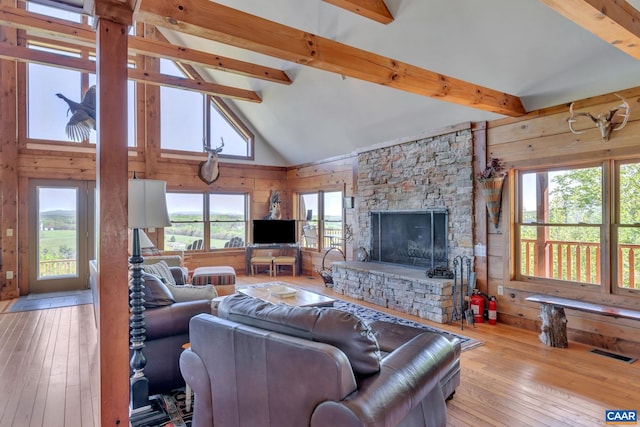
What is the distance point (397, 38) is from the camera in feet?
14.0

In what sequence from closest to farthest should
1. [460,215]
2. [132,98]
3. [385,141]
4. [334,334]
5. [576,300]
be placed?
1. [334,334]
2. [576,300]
3. [460,215]
4. [385,141]
5. [132,98]

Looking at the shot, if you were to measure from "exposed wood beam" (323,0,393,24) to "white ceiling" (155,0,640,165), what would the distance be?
7cm

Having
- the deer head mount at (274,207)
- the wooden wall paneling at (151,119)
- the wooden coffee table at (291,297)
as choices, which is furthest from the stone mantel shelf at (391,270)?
the wooden wall paneling at (151,119)

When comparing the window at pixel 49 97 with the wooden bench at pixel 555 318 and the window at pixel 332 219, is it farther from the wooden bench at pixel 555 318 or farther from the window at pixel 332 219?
the wooden bench at pixel 555 318

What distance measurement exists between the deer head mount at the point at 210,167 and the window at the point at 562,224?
5805 millimetres

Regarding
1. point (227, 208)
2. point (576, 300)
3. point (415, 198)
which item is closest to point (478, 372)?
point (576, 300)

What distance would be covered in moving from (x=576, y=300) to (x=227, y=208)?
6.77 metres

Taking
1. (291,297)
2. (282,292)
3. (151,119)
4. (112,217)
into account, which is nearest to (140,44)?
(151,119)

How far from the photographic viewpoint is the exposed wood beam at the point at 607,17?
204cm

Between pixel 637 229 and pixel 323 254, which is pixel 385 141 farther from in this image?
pixel 637 229

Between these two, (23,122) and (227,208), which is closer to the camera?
Answer: (23,122)

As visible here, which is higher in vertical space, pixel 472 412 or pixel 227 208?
pixel 227 208

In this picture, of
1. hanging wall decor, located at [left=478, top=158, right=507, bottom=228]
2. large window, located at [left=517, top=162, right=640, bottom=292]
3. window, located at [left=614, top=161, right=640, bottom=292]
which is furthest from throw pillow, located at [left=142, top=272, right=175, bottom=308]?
window, located at [left=614, top=161, right=640, bottom=292]

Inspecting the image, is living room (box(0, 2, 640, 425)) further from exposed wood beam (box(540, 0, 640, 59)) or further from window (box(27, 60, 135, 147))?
exposed wood beam (box(540, 0, 640, 59))
